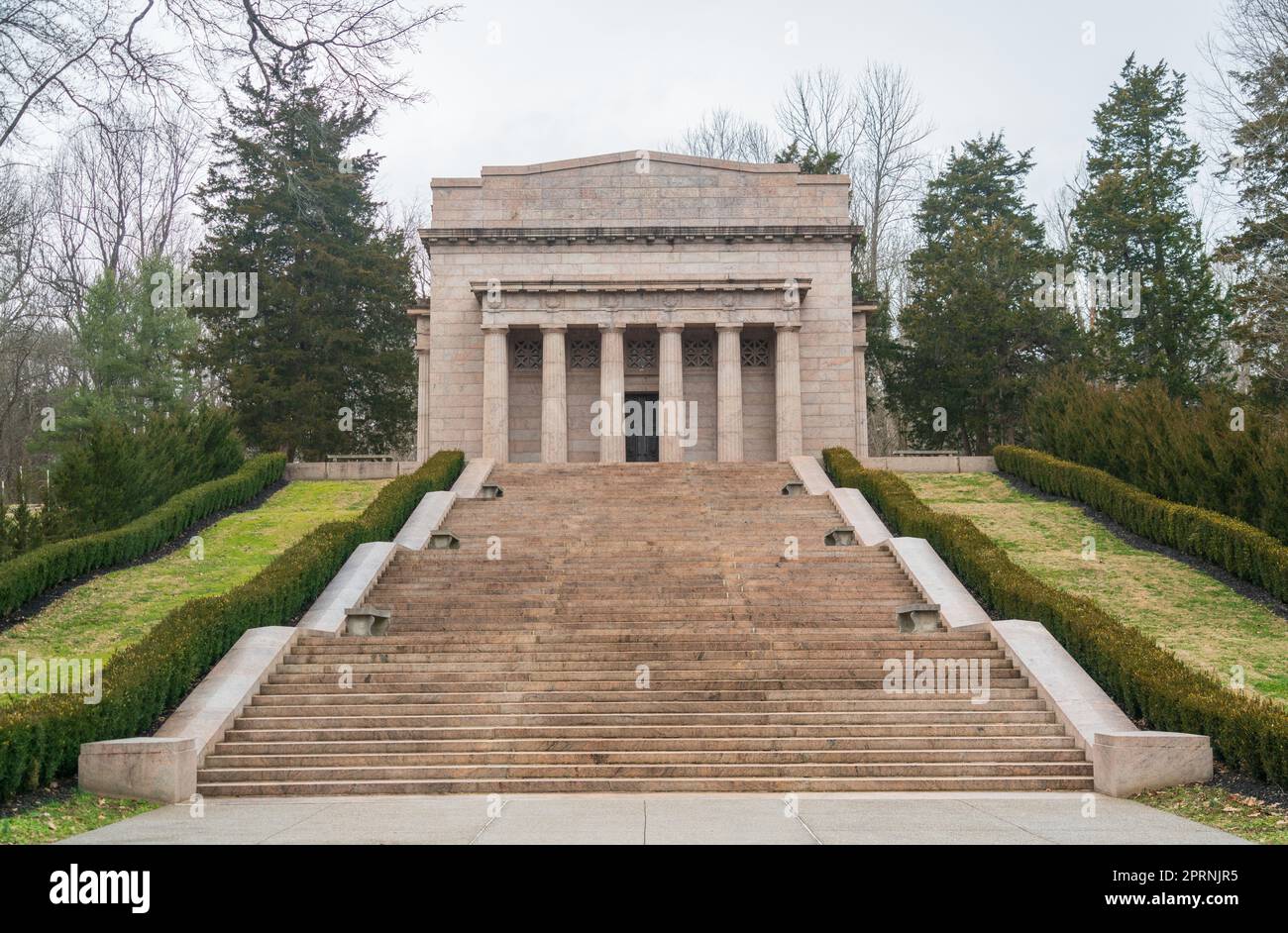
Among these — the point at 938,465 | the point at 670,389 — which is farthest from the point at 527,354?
the point at 938,465

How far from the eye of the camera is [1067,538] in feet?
75.9

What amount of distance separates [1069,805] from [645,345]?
2642 centimetres

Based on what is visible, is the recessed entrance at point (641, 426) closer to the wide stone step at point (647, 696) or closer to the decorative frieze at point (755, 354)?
the decorative frieze at point (755, 354)

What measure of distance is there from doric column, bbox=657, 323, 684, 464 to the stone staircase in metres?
12.1

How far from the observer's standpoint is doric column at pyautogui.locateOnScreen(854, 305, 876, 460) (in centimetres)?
3516

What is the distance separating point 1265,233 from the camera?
106 ft

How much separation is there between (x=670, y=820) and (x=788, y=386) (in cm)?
2510

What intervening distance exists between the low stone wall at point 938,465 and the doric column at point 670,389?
564cm

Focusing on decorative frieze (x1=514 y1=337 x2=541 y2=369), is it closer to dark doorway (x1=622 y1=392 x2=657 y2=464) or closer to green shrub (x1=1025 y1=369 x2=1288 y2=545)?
dark doorway (x1=622 y1=392 x2=657 y2=464)

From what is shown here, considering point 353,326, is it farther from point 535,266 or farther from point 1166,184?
point 1166,184

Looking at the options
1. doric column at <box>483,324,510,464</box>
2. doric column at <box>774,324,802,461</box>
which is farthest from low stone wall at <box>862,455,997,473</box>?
doric column at <box>483,324,510,464</box>

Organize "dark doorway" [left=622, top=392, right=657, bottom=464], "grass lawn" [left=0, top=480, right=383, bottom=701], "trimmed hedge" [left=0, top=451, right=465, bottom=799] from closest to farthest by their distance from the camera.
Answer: "trimmed hedge" [left=0, top=451, right=465, bottom=799] < "grass lawn" [left=0, top=480, right=383, bottom=701] < "dark doorway" [left=622, top=392, right=657, bottom=464]

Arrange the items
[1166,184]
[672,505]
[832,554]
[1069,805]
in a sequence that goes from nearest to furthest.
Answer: [1069,805] < [832,554] < [672,505] < [1166,184]
